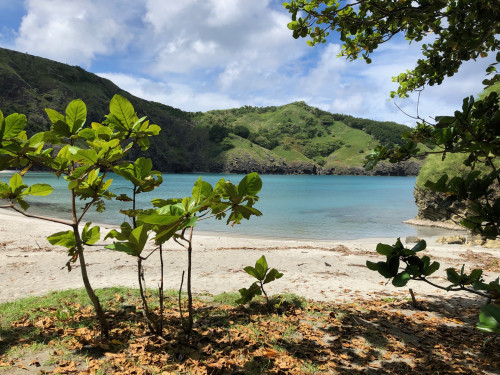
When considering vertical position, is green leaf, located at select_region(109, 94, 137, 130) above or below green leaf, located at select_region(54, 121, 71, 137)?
above

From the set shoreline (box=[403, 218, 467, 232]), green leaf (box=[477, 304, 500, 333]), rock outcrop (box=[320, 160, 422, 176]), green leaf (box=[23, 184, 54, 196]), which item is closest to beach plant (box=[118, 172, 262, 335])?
green leaf (box=[23, 184, 54, 196])

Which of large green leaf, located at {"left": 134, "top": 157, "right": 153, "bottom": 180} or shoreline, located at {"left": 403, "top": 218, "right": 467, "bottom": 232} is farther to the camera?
shoreline, located at {"left": 403, "top": 218, "right": 467, "bottom": 232}

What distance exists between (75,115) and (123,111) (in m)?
0.43

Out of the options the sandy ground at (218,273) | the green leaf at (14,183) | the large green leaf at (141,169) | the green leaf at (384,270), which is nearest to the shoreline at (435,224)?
the sandy ground at (218,273)

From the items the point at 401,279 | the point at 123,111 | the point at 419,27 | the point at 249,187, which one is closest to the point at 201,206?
the point at 249,187

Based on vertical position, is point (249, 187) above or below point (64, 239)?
above

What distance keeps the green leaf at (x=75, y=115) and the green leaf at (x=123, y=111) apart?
0.26 metres

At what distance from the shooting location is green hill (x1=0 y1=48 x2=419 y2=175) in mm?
104688

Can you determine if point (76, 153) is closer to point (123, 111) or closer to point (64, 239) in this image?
point (123, 111)

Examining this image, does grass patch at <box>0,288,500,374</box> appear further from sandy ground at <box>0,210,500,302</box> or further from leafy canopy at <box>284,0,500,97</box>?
leafy canopy at <box>284,0,500,97</box>

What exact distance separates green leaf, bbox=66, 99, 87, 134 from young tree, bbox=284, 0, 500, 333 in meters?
2.73

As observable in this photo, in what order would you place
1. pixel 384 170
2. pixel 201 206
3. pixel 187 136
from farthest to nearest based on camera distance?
pixel 384 170, pixel 187 136, pixel 201 206

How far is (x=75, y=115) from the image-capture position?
2.71 meters

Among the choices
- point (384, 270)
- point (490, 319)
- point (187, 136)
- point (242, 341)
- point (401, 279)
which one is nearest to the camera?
point (490, 319)
